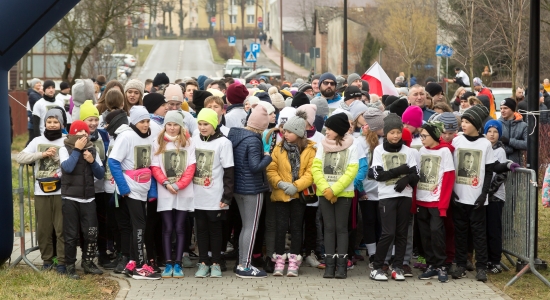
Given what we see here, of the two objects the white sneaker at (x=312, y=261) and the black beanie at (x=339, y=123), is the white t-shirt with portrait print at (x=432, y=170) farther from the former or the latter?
the white sneaker at (x=312, y=261)

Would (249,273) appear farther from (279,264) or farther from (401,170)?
(401,170)

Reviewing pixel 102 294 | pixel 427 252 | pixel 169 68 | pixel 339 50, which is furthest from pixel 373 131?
pixel 169 68

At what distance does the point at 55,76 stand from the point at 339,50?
26.6 m

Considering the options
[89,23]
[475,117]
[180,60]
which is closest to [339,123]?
[475,117]

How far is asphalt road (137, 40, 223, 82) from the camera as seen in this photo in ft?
223

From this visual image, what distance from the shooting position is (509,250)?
947 cm

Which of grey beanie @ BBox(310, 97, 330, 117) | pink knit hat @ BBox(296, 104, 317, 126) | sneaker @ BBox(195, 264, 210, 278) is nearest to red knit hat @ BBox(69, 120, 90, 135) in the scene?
sneaker @ BBox(195, 264, 210, 278)

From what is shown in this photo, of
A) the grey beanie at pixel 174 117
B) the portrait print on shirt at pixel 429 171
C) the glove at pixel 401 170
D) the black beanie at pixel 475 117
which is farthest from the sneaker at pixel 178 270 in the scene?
the black beanie at pixel 475 117

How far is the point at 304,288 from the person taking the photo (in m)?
8.71

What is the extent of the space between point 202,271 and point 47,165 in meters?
2.00

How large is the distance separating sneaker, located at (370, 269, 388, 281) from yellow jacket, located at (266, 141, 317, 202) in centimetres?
117

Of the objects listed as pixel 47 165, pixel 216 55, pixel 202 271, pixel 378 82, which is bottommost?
pixel 202 271

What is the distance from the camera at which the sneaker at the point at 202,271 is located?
9211 millimetres

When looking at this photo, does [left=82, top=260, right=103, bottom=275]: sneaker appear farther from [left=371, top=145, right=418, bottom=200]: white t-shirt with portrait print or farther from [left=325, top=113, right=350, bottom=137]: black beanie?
[left=371, top=145, right=418, bottom=200]: white t-shirt with portrait print
